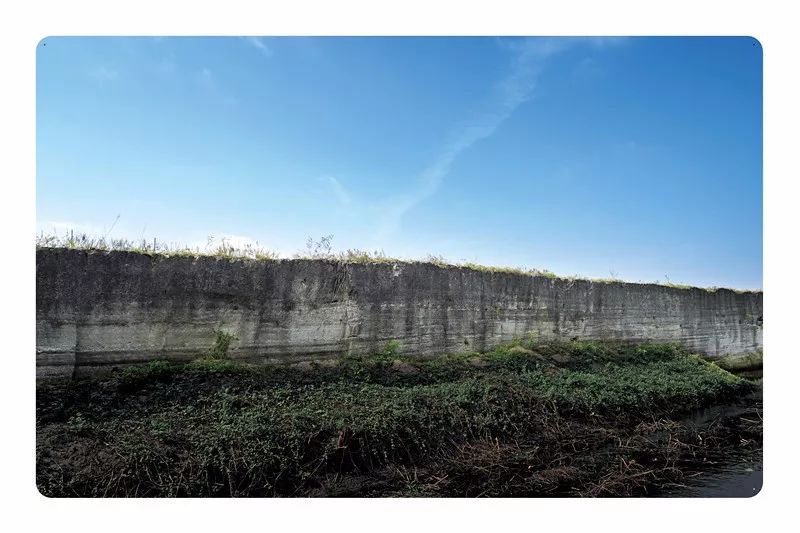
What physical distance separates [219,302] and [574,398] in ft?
15.3

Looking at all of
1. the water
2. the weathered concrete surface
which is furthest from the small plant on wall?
the water

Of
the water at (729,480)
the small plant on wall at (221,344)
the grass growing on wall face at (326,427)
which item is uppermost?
the small plant on wall at (221,344)

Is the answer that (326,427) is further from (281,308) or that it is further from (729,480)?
(729,480)

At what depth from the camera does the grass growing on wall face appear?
4496 millimetres

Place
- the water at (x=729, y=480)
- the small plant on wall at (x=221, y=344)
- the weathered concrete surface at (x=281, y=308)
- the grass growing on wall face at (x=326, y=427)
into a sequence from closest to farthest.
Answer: the grass growing on wall face at (x=326, y=427) → the water at (x=729, y=480) → the weathered concrete surface at (x=281, y=308) → the small plant on wall at (x=221, y=344)

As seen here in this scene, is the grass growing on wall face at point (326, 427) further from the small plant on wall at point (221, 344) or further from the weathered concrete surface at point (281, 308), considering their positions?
the weathered concrete surface at point (281, 308)

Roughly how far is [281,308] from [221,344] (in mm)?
845

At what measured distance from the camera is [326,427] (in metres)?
5.14

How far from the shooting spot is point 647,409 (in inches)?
284

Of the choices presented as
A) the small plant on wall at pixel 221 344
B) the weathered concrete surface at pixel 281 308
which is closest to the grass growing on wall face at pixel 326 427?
the small plant on wall at pixel 221 344

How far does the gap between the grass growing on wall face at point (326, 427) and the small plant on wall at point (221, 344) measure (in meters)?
0.14

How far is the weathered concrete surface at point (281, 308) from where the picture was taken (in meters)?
5.58

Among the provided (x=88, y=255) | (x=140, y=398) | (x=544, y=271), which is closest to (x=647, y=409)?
(x=544, y=271)

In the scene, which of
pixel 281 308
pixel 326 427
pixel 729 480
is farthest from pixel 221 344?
pixel 729 480
